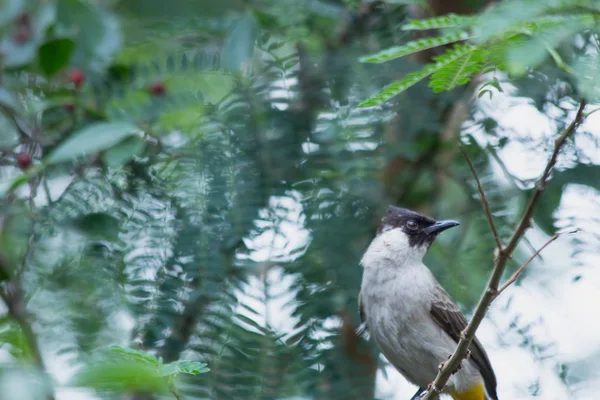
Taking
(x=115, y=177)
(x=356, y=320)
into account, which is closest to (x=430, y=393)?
(x=356, y=320)

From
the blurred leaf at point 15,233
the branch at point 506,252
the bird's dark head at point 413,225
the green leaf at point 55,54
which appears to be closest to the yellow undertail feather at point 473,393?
the bird's dark head at point 413,225

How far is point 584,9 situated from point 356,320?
4.93 ft

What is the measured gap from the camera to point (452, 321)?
2.66 m

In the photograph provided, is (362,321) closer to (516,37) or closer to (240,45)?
(240,45)

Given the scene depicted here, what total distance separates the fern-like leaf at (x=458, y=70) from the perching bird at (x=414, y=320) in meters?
1.22

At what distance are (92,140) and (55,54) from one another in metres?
0.67

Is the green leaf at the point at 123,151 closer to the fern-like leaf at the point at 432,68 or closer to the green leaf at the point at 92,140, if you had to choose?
the green leaf at the point at 92,140

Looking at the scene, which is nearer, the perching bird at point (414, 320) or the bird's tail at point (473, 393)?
the perching bird at point (414, 320)

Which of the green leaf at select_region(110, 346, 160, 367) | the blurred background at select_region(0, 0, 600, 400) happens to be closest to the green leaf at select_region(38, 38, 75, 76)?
the blurred background at select_region(0, 0, 600, 400)

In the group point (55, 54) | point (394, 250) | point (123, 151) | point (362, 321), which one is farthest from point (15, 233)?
point (394, 250)

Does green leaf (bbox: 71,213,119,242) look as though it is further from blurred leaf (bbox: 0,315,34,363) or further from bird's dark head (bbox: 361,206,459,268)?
blurred leaf (bbox: 0,315,34,363)

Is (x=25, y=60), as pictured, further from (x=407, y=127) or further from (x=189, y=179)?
(x=407, y=127)

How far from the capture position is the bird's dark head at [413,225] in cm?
277

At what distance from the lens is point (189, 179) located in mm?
2523
